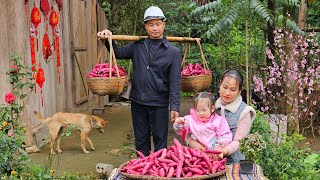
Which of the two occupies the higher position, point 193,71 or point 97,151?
point 193,71

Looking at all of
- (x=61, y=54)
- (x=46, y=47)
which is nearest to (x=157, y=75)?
(x=46, y=47)

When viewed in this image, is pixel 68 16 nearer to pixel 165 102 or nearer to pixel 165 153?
pixel 165 102

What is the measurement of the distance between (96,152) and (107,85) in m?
2.91

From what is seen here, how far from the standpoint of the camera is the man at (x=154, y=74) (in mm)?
5020

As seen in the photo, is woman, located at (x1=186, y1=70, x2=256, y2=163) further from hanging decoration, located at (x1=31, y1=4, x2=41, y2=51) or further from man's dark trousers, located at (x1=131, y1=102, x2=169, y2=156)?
hanging decoration, located at (x1=31, y1=4, x2=41, y2=51)

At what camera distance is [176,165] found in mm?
3053

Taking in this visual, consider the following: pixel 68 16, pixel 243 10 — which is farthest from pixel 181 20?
pixel 243 10

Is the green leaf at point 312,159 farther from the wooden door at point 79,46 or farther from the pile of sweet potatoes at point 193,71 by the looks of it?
the wooden door at point 79,46

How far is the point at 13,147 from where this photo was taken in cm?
427

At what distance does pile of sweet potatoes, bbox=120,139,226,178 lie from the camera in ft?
9.83

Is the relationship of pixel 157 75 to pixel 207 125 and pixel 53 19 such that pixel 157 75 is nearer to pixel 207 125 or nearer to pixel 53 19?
pixel 207 125

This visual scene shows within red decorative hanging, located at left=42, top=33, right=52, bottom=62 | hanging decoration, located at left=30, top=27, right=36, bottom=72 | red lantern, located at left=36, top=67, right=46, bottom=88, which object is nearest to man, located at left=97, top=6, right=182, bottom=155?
hanging decoration, located at left=30, top=27, right=36, bottom=72

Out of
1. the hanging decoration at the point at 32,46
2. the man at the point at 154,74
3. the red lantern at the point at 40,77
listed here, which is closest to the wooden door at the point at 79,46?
the red lantern at the point at 40,77

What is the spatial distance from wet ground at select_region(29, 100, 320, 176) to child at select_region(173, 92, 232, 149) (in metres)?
1.62
